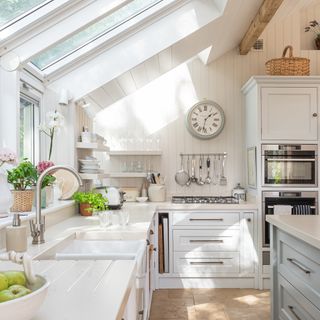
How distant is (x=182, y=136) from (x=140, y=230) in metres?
2.45

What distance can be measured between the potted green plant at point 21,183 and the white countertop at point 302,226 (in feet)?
4.87

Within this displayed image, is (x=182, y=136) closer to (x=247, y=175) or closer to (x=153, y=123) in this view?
(x=153, y=123)

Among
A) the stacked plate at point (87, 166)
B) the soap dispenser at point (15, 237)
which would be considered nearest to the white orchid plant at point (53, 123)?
the stacked plate at point (87, 166)

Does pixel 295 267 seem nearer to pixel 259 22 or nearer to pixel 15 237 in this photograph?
pixel 15 237

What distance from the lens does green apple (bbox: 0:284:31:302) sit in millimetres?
839

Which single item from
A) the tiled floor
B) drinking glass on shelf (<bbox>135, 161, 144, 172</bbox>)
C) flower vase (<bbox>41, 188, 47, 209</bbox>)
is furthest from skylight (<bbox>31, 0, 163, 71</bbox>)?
the tiled floor

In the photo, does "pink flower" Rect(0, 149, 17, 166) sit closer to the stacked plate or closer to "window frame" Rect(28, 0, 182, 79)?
"window frame" Rect(28, 0, 182, 79)

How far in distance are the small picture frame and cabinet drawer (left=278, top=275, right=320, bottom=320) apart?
1.79 metres

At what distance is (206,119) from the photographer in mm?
4715

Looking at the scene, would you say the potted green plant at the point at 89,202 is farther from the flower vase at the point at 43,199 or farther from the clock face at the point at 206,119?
the clock face at the point at 206,119

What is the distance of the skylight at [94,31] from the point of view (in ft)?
10.2

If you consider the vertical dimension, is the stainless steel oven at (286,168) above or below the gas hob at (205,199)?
above

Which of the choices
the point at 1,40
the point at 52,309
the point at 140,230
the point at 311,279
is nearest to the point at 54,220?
the point at 140,230

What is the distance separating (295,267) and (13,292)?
1783mm
